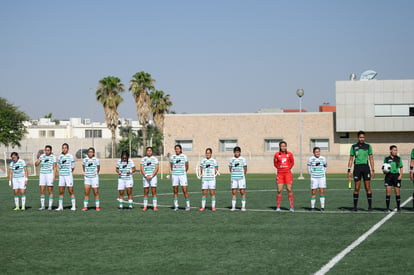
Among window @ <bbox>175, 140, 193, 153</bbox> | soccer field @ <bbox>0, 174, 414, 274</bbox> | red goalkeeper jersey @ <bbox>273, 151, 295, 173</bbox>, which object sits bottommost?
soccer field @ <bbox>0, 174, 414, 274</bbox>

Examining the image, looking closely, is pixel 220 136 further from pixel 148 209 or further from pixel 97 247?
pixel 97 247

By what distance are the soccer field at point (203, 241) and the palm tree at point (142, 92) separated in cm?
5727

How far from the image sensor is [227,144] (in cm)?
6675

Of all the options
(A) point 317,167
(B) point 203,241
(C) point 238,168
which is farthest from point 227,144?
(B) point 203,241

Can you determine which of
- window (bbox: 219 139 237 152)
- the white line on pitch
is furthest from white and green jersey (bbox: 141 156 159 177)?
window (bbox: 219 139 237 152)

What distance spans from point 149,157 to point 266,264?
434 inches

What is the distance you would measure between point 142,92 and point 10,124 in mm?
16331

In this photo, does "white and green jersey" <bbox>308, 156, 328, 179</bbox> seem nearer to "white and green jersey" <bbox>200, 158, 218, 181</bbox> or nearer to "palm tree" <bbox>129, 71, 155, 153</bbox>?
"white and green jersey" <bbox>200, 158, 218, 181</bbox>

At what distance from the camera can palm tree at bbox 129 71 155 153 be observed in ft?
259

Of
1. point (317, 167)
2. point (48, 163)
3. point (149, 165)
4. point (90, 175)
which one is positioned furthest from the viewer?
point (48, 163)

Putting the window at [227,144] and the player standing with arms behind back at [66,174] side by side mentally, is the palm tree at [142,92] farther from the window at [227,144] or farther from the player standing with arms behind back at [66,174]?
the player standing with arms behind back at [66,174]

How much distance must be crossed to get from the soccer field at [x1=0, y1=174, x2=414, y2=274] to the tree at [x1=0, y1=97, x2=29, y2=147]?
58.1 meters

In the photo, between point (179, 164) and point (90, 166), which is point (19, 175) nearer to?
point (90, 166)

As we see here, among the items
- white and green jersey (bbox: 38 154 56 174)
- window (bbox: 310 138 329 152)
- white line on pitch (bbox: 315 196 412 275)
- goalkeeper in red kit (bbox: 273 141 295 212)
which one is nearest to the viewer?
white line on pitch (bbox: 315 196 412 275)
